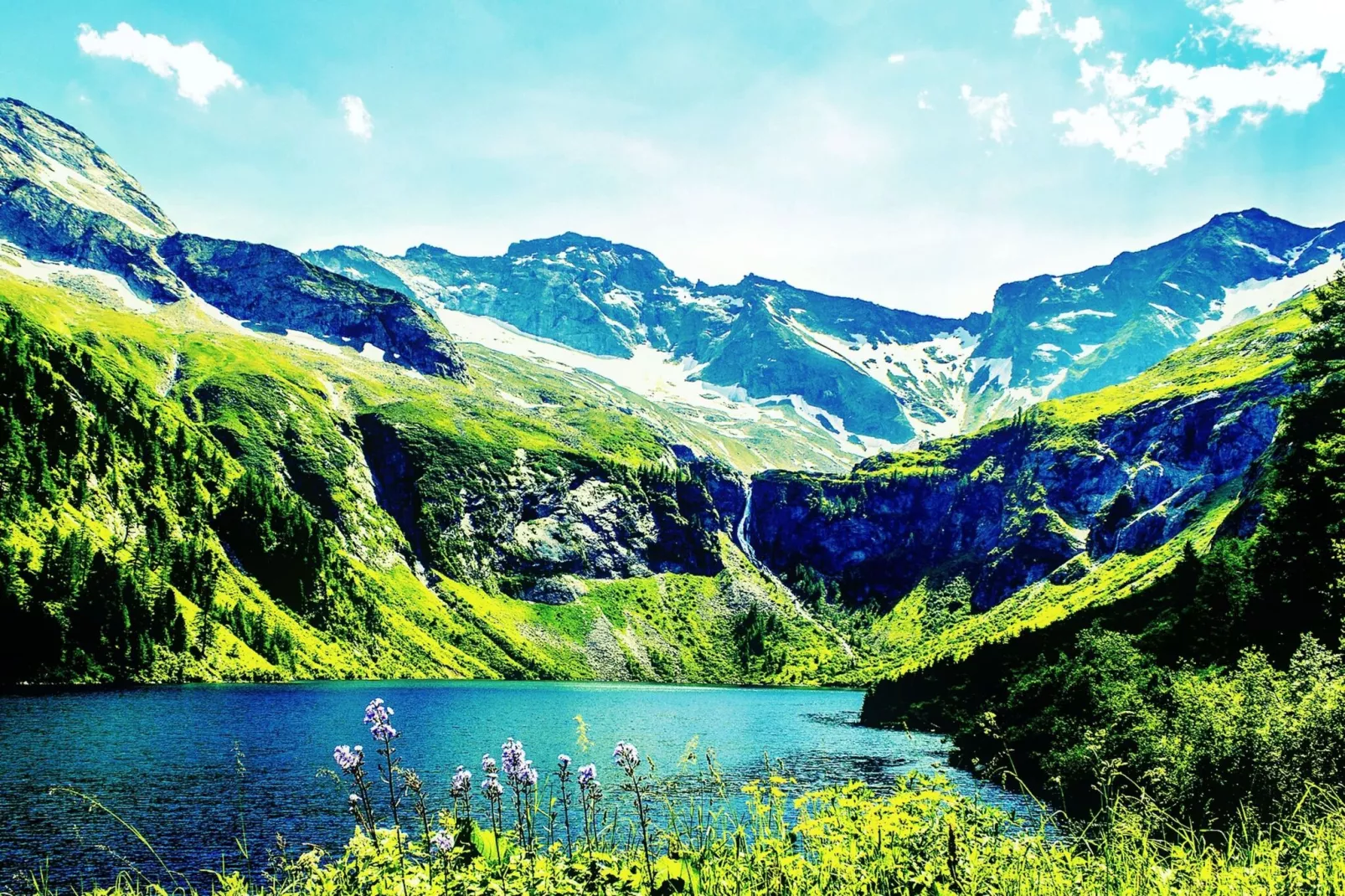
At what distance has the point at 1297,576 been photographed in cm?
4859

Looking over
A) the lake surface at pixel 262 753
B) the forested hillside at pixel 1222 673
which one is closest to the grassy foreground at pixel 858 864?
the forested hillside at pixel 1222 673

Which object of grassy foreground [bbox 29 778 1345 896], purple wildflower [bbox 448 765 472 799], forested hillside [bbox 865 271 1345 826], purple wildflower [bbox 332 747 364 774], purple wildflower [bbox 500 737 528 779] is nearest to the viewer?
grassy foreground [bbox 29 778 1345 896]

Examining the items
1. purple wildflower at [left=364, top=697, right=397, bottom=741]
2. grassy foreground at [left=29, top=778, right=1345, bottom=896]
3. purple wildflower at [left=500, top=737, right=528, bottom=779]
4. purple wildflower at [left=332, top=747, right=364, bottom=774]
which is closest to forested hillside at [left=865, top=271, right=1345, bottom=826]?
grassy foreground at [left=29, top=778, right=1345, bottom=896]

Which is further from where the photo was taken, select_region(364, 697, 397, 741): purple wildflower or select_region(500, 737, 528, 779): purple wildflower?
select_region(500, 737, 528, 779): purple wildflower

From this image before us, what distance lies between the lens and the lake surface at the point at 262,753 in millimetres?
46438

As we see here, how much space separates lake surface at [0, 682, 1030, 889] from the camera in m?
46.4

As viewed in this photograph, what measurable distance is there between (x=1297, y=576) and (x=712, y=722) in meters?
101

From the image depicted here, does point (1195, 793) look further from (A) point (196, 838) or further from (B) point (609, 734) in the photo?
(B) point (609, 734)

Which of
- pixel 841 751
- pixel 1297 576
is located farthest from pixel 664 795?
pixel 841 751

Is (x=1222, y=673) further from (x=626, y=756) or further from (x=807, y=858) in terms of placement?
(x=626, y=756)

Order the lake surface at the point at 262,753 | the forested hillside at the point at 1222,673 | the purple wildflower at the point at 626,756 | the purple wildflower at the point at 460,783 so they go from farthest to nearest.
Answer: the lake surface at the point at 262,753 → the forested hillside at the point at 1222,673 → the purple wildflower at the point at 460,783 → the purple wildflower at the point at 626,756

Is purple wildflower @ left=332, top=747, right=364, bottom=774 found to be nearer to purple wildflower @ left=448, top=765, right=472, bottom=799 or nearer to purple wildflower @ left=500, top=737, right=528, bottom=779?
purple wildflower @ left=448, top=765, right=472, bottom=799

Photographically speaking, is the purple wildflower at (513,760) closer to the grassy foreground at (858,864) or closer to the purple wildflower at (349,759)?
the grassy foreground at (858,864)

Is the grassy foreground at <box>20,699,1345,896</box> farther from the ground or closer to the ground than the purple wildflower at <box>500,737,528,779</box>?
closer to the ground
